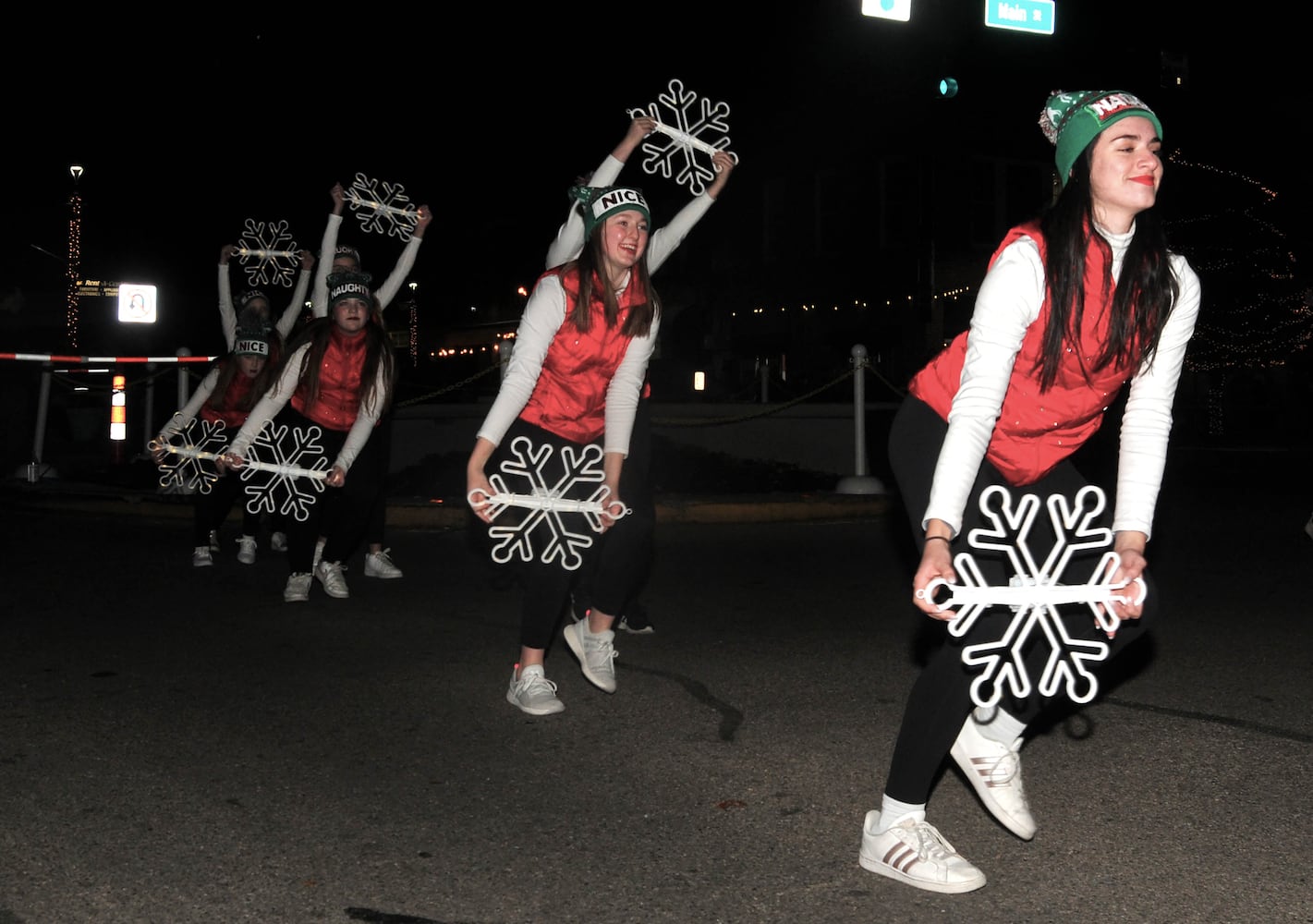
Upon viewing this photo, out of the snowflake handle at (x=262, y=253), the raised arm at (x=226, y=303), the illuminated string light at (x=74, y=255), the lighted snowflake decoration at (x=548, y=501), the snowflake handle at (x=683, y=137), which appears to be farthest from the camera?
the illuminated string light at (x=74, y=255)

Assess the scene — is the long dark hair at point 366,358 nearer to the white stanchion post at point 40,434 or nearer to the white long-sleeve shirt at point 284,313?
the white long-sleeve shirt at point 284,313

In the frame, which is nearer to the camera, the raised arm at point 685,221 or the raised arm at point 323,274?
the raised arm at point 685,221

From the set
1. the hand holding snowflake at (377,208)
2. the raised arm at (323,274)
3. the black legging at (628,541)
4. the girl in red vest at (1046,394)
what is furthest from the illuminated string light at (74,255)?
the girl in red vest at (1046,394)

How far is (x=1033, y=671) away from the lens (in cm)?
330

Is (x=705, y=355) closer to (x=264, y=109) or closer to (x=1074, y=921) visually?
(x=264, y=109)

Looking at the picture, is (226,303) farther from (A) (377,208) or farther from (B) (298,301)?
(A) (377,208)

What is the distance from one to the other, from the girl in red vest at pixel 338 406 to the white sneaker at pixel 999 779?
14.0 feet

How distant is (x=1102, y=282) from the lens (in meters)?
3.10

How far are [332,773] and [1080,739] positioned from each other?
231 centimetres

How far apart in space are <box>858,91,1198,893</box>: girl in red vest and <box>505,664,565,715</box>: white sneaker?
1790mm

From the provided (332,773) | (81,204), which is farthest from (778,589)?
(81,204)

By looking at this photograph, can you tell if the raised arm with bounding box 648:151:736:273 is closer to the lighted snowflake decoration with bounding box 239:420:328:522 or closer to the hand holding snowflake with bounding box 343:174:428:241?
the lighted snowflake decoration with bounding box 239:420:328:522

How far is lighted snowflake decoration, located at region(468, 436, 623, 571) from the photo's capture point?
183 inches

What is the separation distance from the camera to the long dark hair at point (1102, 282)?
3.05 m
